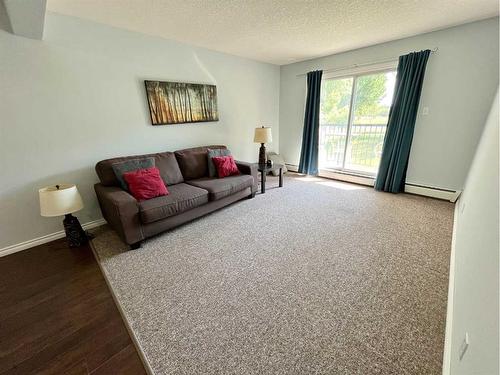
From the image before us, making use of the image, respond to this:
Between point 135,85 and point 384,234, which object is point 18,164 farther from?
point 384,234

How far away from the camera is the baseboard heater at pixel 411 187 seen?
3.08 m

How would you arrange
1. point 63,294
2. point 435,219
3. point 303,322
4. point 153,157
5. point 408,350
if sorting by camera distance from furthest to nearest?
point 153,157 < point 435,219 < point 63,294 < point 303,322 < point 408,350

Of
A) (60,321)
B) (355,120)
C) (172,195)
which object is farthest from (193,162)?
(355,120)

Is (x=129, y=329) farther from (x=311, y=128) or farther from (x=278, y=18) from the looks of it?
(x=311, y=128)

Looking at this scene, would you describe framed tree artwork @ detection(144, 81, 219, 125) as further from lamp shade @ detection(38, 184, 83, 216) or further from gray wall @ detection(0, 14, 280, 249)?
lamp shade @ detection(38, 184, 83, 216)

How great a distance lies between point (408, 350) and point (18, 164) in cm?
353

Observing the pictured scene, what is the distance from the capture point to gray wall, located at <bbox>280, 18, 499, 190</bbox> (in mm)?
2574

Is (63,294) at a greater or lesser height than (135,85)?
lesser

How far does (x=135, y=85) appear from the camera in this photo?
266 centimetres

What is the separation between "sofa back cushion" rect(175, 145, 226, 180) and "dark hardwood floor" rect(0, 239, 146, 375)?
5.02ft

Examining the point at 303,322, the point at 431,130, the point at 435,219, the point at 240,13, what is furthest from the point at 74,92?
the point at 431,130

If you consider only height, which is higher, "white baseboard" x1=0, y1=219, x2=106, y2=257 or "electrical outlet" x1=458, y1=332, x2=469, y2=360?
"electrical outlet" x1=458, y1=332, x2=469, y2=360

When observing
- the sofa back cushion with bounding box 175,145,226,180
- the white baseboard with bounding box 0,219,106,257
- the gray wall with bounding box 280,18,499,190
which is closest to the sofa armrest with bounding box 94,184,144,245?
the white baseboard with bounding box 0,219,106,257

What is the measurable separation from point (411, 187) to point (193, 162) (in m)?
3.52
